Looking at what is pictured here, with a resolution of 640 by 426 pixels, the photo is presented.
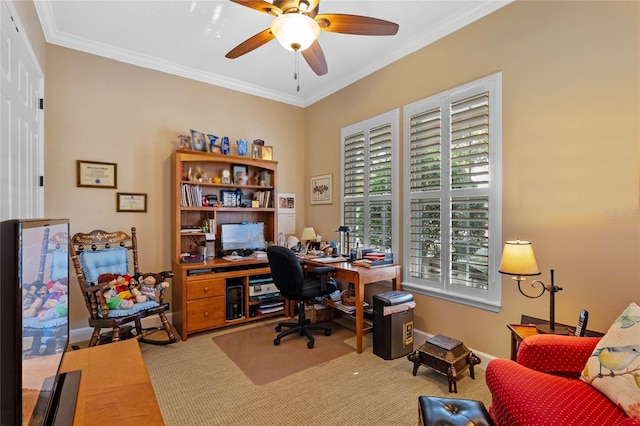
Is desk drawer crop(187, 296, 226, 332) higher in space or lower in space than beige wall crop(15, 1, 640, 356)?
lower

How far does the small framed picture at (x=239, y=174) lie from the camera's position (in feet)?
13.0

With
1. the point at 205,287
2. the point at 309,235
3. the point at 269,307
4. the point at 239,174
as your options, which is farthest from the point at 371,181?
the point at 205,287

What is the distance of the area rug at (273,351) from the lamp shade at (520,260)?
64.0 inches

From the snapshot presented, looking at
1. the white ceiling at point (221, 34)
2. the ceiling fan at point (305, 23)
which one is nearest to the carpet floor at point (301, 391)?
the ceiling fan at point (305, 23)

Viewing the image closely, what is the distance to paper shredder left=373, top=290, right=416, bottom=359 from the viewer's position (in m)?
2.71

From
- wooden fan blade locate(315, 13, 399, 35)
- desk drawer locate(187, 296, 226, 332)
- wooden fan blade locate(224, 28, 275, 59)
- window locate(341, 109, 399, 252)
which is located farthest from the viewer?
window locate(341, 109, 399, 252)

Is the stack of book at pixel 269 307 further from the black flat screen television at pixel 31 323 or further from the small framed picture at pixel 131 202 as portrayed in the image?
the black flat screen television at pixel 31 323

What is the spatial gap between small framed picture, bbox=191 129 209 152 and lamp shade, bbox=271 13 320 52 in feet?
6.48

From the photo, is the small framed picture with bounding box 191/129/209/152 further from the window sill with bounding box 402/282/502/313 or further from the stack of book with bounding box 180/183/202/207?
the window sill with bounding box 402/282/502/313

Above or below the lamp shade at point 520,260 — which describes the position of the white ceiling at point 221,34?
above

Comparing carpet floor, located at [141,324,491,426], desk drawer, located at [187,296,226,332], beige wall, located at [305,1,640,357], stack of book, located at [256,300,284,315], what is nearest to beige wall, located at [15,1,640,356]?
beige wall, located at [305,1,640,357]

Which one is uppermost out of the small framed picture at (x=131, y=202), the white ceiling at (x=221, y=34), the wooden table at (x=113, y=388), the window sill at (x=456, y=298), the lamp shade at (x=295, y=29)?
the white ceiling at (x=221, y=34)

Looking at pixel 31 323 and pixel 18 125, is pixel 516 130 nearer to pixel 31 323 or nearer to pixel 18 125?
pixel 31 323

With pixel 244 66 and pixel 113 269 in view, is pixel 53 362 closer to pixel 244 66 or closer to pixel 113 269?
pixel 113 269
